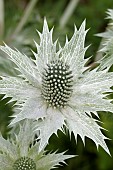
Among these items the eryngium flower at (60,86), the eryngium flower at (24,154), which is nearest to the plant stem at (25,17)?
the eryngium flower at (60,86)

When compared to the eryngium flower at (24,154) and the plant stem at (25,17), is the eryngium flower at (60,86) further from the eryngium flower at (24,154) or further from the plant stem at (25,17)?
the plant stem at (25,17)

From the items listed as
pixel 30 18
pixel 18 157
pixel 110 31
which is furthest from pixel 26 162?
pixel 30 18

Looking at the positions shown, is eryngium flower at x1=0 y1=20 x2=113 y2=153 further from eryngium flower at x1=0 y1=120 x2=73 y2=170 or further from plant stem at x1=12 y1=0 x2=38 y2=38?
plant stem at x1=12 y1=0 x2=38 y2=38

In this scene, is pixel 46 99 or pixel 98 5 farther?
pixel 98 5

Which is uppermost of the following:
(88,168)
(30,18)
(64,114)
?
(30,18)

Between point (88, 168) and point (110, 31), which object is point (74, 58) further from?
point (88, 168)

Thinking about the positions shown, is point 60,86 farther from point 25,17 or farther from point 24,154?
point 25,17

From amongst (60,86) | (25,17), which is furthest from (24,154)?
(25,17)
